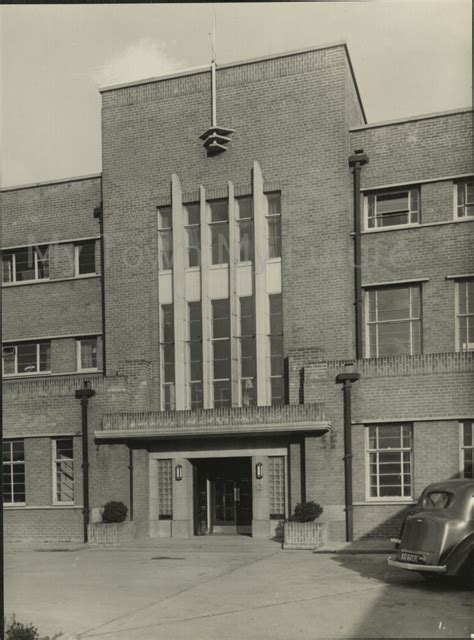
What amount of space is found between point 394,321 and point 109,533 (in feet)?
32.1

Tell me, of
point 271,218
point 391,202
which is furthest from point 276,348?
point 391,202

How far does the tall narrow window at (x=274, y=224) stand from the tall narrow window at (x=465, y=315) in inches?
206

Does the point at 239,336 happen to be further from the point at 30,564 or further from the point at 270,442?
the point at 30,564

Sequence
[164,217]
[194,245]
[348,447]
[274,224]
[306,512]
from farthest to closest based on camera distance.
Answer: [164,217], [194,245], [274,224], [348,447], [306,512]

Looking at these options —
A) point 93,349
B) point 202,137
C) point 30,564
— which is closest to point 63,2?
point 30,564

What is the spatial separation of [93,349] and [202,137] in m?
7.67

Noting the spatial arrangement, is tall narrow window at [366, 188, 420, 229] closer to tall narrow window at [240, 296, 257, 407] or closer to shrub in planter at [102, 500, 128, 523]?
tall narrow window at [240, 296, 257, 407]

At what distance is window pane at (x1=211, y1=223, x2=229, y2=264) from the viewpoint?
24.6m

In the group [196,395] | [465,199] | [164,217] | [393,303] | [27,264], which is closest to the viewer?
[465,199]

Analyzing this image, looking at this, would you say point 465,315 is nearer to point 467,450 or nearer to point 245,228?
point 467,450

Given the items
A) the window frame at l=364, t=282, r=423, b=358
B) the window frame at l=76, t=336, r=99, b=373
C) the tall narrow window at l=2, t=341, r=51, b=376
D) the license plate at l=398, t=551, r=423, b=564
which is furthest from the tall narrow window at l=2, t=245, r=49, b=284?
the license plate at l=398, t=551, r=423, b=564

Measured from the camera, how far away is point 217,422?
885 inches

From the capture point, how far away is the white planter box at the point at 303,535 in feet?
66.4

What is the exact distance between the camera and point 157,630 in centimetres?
1116
